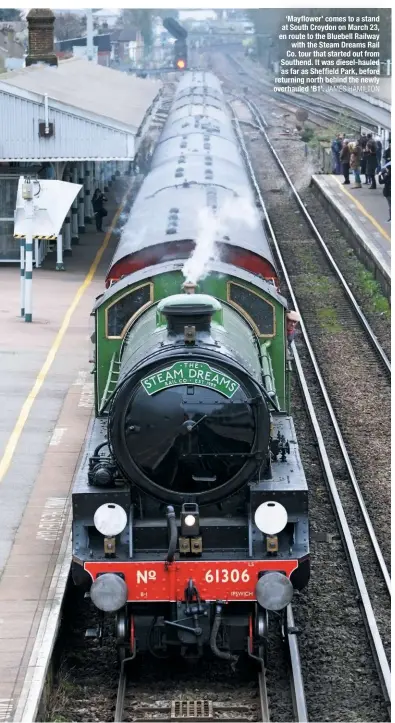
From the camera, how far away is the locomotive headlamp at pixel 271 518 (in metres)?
8.20

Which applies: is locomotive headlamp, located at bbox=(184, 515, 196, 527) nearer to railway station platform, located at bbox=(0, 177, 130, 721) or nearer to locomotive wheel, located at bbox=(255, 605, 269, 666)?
locomotive wheel, located at bbox=(255, 605, 269, 666)

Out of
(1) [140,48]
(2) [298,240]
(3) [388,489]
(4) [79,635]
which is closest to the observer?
(4) [79,635]

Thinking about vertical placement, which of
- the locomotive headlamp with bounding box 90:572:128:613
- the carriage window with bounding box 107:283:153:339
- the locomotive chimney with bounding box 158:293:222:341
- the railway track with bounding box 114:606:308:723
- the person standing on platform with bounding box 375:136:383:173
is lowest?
the railway track with bounding box 114:606:308:723

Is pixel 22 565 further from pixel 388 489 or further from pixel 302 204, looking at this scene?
pixel 302 204

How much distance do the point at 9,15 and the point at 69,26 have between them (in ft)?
11.3

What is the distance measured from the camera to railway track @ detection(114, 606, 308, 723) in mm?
8117

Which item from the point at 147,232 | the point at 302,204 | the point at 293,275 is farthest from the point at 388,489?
the point at 302,204

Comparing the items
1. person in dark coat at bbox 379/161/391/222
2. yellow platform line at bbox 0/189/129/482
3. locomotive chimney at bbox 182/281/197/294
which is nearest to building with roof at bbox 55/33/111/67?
person in dark coat at bbox 379/161/391/222

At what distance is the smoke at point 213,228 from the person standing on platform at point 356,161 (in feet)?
→ 63.5

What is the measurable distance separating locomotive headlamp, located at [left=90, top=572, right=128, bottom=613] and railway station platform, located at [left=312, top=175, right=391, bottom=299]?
14139 mm

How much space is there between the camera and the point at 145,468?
8.33 metres

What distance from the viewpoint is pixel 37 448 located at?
1351cm

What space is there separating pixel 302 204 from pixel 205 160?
16.5 m

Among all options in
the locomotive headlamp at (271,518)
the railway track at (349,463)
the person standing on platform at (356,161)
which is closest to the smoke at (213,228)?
the locomotive headlamp at (271,518)
